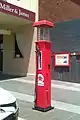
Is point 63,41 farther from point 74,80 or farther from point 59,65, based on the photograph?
point 74,80

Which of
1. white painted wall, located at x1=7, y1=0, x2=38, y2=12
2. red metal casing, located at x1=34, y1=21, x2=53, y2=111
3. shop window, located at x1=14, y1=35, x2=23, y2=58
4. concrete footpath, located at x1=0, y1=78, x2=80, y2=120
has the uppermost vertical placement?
white painted wall, located at x1=7, y1=0, x2=38, y2=12

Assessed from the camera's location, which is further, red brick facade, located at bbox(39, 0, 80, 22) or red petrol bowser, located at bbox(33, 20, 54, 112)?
red brick facade, located at bbox(39, 0, 80, 22)

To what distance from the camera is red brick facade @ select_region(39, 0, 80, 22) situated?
14379 mm

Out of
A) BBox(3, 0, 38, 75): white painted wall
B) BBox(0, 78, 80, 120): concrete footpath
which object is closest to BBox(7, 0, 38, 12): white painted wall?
BBox(3, 0, 38, 75): white painted wall

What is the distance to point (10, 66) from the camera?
17688mm

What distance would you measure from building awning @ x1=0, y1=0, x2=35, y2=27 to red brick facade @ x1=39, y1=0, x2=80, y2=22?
2.69 feet

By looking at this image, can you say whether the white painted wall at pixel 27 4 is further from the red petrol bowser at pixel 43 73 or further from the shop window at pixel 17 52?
the red petrol bowser at pixel 43 73

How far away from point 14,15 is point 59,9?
288cm

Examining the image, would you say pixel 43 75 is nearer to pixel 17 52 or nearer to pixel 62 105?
pixel 62 105

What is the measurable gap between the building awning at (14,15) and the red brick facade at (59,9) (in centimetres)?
82

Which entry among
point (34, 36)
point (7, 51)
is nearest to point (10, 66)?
point (7, 51)

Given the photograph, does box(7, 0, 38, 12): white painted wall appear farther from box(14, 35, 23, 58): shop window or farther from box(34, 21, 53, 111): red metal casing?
box(34, 21, 53, 111): red metal casing

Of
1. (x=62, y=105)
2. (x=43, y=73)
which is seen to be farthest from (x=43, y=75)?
(x=62, y=105)

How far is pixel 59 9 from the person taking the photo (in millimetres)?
15070
